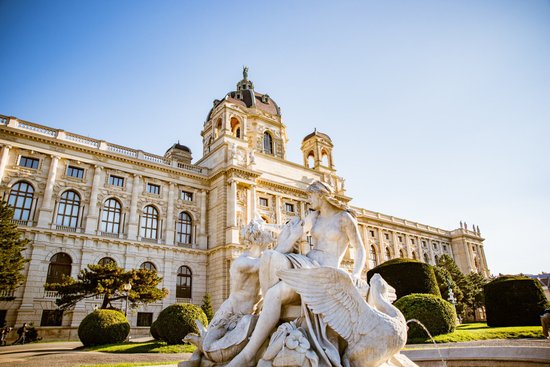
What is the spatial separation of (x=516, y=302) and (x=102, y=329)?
60.1ft

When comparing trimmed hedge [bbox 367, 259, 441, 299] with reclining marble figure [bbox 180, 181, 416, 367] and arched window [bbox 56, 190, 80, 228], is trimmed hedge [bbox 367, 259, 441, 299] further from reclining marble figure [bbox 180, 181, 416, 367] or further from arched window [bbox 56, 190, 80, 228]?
arched window [bbox 56, 190, 80, 228]

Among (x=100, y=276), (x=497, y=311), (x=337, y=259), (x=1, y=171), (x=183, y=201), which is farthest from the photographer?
(x=183, y=201)

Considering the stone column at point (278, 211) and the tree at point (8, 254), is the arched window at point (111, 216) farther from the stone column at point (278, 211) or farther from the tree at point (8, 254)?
the stone column at point (278, 211)

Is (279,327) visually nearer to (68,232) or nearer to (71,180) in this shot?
(68,232)

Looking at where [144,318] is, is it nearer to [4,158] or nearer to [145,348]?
[145,348]

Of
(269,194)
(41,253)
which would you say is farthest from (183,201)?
(41,253)

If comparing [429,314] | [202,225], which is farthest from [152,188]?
[429,314]

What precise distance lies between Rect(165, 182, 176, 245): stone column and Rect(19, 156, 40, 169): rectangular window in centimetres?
966

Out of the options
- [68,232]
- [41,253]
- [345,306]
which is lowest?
[345,306]

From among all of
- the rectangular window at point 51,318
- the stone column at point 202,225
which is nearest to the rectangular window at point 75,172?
the rectangular window at point 51,318

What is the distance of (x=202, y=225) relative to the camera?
30391 millimetres

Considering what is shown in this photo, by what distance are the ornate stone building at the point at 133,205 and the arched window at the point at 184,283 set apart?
81 mm

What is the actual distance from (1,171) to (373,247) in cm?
4028

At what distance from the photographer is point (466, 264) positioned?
180 feet
